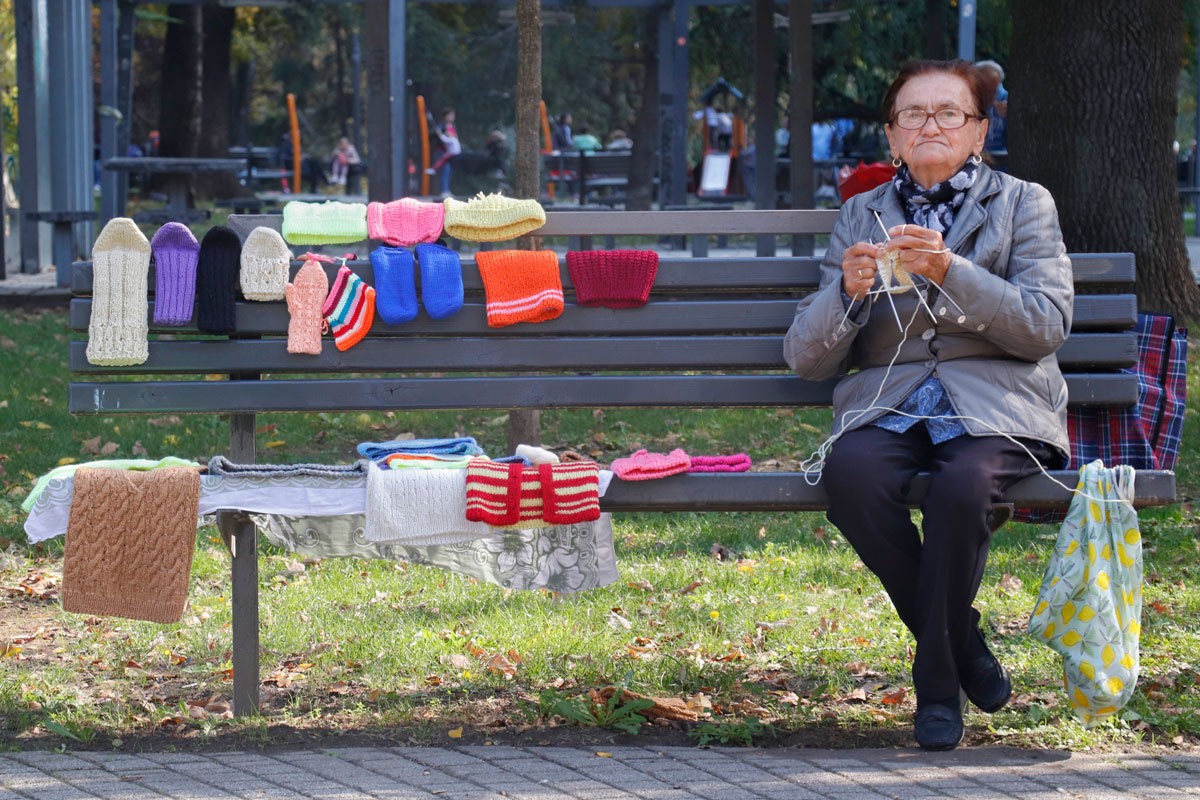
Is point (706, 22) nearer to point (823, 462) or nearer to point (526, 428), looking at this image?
point (526, 428)

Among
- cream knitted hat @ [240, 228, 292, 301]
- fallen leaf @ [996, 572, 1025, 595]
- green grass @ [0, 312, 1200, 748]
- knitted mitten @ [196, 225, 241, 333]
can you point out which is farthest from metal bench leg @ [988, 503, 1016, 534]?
knitted mitten @ [196, 225, 241, 333]

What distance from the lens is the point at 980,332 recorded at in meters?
3.65

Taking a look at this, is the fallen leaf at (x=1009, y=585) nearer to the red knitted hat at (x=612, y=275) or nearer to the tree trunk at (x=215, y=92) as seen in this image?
the red knitted hat at (x=612, y=275)

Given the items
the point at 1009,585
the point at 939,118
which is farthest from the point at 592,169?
the point at 939,118

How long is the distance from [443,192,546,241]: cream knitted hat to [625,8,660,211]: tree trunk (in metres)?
12.4

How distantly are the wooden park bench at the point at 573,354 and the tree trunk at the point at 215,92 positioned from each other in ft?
74.2

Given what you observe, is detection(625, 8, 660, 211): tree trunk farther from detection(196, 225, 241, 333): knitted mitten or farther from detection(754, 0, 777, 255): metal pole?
detection(196, 225, 241, 333): knitted mitten

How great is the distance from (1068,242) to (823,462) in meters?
5.52

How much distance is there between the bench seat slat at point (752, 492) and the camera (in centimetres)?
369

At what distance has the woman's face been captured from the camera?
3883 mm

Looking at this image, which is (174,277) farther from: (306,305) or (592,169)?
(592,169)

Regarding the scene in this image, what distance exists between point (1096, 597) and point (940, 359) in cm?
67

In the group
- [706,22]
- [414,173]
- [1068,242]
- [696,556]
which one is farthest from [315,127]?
[696,556]

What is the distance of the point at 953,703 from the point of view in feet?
11.6
